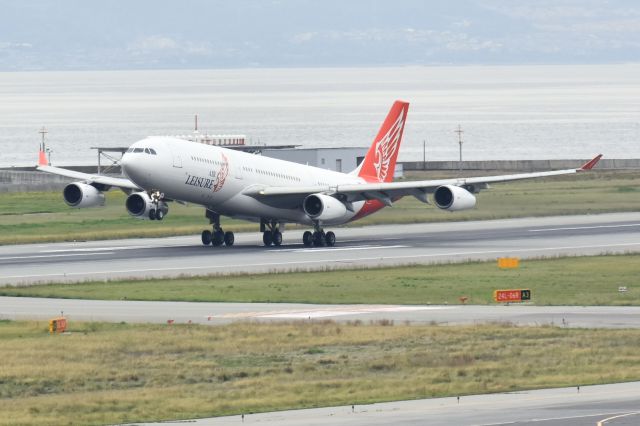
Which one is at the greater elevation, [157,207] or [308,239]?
[157,207]

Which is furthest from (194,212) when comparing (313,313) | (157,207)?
(313,313)

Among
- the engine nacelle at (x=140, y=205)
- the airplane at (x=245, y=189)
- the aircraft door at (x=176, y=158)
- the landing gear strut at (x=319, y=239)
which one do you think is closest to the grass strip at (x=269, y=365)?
the airplane at (x=245, y=189)

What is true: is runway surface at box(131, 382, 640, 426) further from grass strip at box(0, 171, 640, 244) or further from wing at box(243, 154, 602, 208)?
grass strip at box(0, 171, 640, 244)

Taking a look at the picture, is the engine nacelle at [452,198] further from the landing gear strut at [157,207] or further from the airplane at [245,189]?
the landing gear strut at [157,207]

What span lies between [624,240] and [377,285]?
76.1ft

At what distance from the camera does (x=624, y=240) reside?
75625mm

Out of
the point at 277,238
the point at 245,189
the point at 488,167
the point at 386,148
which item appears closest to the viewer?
the point at 245,189

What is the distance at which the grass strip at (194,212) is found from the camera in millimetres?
85250

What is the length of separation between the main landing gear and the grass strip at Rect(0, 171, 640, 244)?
773 centimetres

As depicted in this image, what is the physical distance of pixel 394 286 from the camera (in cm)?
5606

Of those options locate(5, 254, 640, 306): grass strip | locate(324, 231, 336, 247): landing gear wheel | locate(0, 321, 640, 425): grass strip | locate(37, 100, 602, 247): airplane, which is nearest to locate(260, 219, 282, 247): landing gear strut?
locate(37, 100, 602, 247): airplane

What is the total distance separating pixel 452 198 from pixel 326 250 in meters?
7.11

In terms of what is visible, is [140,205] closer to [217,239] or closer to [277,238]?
Answer: [217,239]

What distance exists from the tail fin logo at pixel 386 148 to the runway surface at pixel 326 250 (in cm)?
354
